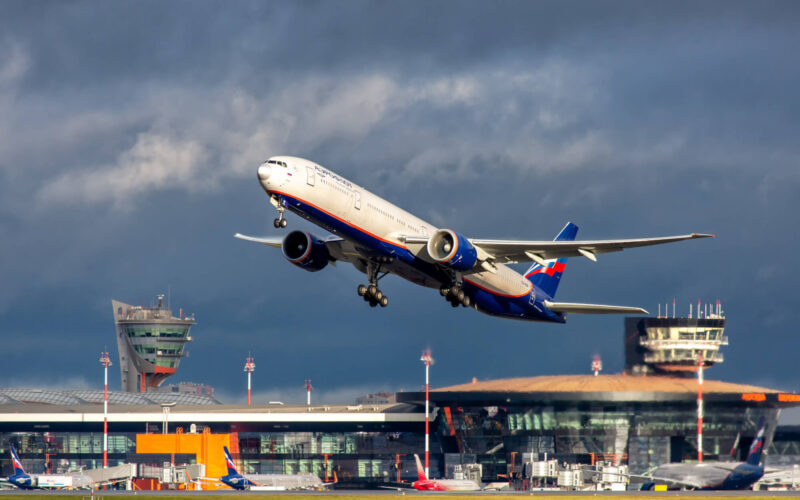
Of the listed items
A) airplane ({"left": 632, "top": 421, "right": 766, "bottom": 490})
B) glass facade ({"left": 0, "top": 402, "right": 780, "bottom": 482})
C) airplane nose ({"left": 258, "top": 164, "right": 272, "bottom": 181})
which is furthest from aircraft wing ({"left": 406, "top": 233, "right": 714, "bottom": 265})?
glass facade ({"left": 0, "top": 402, "right": 780, "bottom": 482})

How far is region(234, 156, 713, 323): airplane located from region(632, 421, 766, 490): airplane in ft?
96.9

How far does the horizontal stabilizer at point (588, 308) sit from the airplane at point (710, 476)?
29.4 meters

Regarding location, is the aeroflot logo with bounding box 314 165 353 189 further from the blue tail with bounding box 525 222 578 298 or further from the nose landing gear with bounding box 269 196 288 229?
the blue tail with bounding box 525 222 578 298

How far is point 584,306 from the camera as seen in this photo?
76.1 metres

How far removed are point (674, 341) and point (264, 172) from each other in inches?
4504

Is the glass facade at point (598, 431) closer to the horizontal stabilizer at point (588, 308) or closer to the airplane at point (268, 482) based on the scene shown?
the airplane at point (268, 482)

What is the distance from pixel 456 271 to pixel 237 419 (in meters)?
103

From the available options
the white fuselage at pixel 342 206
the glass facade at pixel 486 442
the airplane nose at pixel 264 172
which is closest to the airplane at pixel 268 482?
the glass facade at pixel 486 442

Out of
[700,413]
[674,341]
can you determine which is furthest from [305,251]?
Answer: [674,341]

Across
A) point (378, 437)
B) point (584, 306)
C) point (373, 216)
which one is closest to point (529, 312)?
point (584, 306)

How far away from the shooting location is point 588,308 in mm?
76000

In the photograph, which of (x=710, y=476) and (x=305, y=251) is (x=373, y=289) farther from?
(x=710, y=476)

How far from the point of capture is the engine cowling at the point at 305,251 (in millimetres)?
70375

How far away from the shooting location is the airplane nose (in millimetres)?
A: 59969
